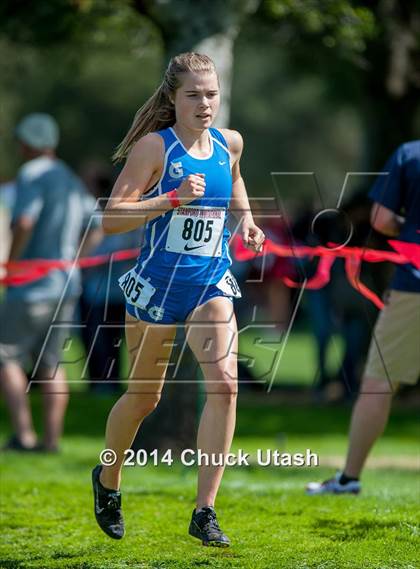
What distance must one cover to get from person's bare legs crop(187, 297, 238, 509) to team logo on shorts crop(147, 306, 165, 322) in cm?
13

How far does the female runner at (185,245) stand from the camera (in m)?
5.36

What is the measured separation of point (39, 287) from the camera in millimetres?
10016

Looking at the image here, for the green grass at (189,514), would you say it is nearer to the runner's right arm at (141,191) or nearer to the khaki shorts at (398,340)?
the khaki shorts at (398,340)

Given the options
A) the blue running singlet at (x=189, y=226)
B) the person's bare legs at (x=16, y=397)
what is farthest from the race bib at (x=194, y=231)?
the person's bare legs at (x=16, y=397)

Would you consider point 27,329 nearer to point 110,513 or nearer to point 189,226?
point 110,513

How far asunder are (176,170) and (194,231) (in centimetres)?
28

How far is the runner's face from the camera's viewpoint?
212 inches

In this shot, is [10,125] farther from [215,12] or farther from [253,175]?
[215,12]

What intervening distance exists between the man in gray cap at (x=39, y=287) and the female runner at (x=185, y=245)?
4356 mm

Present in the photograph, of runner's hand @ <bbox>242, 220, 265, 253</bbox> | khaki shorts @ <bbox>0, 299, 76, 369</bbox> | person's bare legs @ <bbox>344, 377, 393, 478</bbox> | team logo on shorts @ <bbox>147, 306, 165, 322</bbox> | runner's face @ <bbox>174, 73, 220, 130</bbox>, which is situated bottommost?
khaki shorts @ <bbox>0, 299, 76, 369</bbox>

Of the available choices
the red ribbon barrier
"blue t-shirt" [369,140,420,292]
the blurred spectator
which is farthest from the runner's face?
the blurred spectator

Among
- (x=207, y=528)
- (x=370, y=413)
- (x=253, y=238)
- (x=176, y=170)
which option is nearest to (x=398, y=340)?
(x=370, y=413)

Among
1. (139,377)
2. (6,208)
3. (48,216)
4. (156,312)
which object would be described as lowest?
(6,208)

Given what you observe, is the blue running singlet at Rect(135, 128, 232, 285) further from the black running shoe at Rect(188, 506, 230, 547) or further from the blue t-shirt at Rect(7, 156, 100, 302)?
the blue t-shirt at Rect(7, 156, 100, 302)
